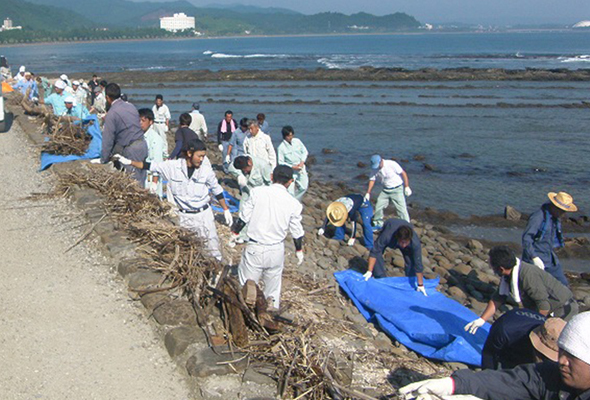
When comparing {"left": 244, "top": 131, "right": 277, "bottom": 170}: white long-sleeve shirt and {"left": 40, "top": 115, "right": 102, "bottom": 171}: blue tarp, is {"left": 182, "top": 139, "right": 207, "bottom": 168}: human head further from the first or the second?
{"left": 40, "top": 115, "right": 102, "bottom": 171}: blue tarp

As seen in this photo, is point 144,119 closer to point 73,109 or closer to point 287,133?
point 287,133

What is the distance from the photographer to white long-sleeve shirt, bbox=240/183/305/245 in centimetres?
559

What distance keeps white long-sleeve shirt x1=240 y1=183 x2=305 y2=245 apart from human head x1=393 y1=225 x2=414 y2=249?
8.87 feet

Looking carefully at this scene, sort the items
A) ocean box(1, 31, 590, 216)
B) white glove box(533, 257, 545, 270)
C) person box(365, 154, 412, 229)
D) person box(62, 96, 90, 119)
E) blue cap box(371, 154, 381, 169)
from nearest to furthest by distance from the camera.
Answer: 1. white glove box(533, 257, 545, 270)
2. blue cap box(371, 154, 381, 169)
3. person box(365, 154, 412, 229)
4. person box(62, 96, 90, 119)
5. ocean box(1, 31, 590, 216)

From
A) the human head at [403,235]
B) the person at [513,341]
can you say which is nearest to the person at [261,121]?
the human head at [403,235]

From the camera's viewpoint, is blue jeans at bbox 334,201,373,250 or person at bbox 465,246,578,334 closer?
person at bbox 465,246,578,334

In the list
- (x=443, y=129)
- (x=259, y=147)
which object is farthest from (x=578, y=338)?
(x=443, y=129)

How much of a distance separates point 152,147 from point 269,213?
4.95 meters

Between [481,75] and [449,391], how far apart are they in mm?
46082

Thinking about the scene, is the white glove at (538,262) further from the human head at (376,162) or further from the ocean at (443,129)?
the ocean at (443,129)

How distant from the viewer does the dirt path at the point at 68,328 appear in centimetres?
454

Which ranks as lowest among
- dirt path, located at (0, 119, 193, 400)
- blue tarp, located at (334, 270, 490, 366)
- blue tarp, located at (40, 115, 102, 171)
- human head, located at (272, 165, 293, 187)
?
blue tarp, located at (334, 270, 490, 366)

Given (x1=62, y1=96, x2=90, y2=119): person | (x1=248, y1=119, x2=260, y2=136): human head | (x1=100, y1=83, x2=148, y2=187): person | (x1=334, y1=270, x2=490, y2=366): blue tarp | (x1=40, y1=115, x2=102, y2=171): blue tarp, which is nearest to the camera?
(x1=334, y1=270, x2=490, y2=366): blue tarp

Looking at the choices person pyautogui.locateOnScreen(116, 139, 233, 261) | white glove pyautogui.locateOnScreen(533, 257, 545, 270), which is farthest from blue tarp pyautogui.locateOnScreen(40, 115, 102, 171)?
white glove pyautogui.locateOnScreen(533, 257, 545, 270)
